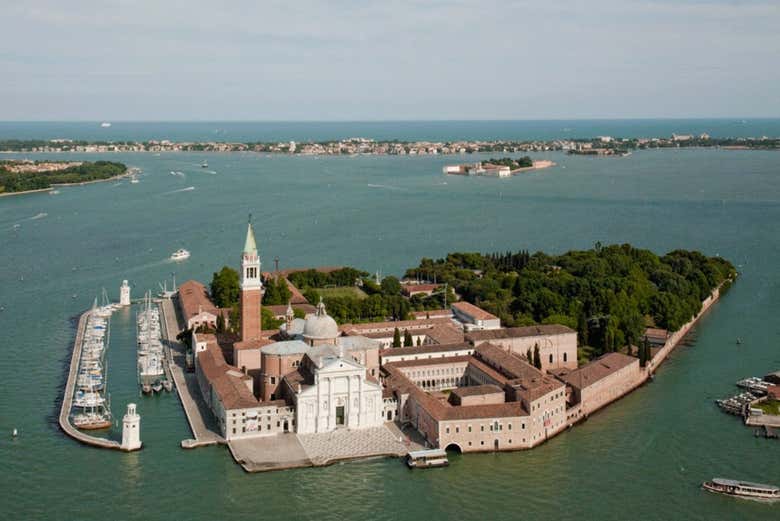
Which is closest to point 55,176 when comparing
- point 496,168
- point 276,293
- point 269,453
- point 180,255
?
point 180,255

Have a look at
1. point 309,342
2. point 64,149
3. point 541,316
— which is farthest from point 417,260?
point 64,149

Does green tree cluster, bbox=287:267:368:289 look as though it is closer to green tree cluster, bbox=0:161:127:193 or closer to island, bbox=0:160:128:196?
island, bbox=0:160:128:196

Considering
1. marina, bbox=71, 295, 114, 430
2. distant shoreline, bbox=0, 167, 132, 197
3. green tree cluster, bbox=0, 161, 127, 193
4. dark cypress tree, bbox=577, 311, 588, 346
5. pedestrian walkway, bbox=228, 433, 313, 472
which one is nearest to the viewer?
pedestrian walkway, bbox=228, 433, 313, 472

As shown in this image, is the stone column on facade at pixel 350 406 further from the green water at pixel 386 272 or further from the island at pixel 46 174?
the island at pixel 46 174

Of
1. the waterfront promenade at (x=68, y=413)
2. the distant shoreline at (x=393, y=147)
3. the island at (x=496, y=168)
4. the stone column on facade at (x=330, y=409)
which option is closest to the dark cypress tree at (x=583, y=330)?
the stone column on facade at (x=330, y=409)

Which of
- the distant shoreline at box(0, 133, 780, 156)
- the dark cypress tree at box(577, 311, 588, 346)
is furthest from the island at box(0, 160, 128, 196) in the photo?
the dark cypress tree at box(577, 311, 588, 346)

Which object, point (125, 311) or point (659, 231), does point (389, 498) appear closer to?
point (125, 311)
